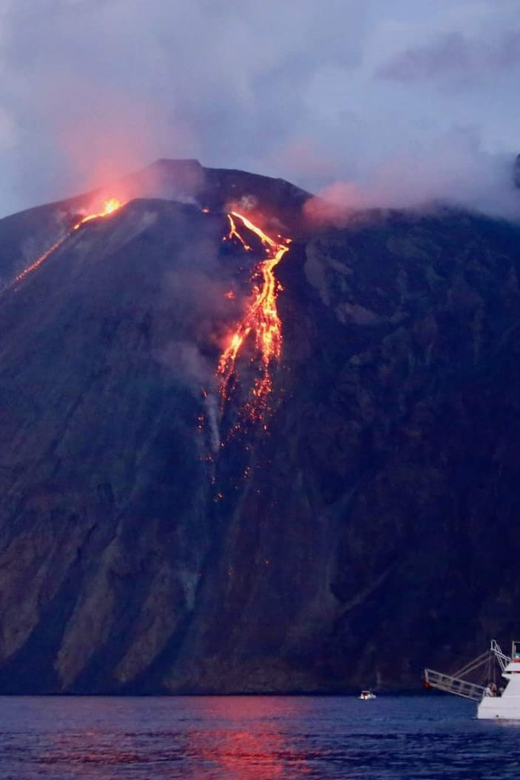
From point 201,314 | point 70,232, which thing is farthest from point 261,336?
point 70,232

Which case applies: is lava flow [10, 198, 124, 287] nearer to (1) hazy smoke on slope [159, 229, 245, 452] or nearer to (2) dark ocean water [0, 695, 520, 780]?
(1) hazy smoke on slope [159, 229, 245, 452]

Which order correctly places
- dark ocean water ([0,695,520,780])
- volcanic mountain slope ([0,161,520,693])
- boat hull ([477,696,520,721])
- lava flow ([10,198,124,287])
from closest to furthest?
dark ocean water ([0,695,520,780]), boat hull ([477,696,520,721]), volcanic mountain slope ([0,161,520,693]), lava flow ([10,198,124,287])

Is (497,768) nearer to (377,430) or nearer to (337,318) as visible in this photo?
(377,430)

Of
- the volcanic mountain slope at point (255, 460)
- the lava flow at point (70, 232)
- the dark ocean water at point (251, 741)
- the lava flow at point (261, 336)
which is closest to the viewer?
the dark ocean water at point (251, 741)

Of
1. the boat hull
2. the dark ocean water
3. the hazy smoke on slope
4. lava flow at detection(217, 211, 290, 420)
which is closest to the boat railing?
the boat hull

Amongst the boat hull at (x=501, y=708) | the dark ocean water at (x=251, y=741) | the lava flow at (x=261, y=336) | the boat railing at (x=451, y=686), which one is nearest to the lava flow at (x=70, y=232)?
the lava flow at (x=261, y=336)

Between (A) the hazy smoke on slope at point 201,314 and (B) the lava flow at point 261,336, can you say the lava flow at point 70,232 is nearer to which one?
(A) the hazy smoke on slope at point 201,314

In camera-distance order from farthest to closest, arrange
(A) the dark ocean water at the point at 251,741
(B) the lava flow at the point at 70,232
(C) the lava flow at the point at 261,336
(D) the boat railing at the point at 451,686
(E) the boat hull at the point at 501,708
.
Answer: (B) the lava flow at the point at 70,232
(C) the lava flow at the point at 261,336
(D) the boat railing at the point at 451,686
(E) the boat hull at the point at 501,708
(A) the dark ocean water at the point at 251,741
